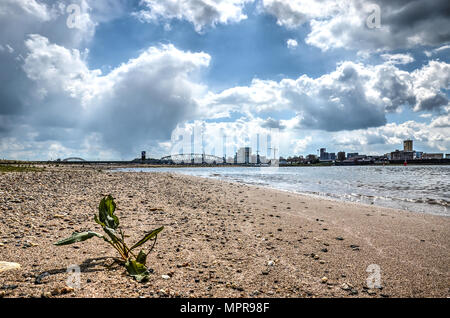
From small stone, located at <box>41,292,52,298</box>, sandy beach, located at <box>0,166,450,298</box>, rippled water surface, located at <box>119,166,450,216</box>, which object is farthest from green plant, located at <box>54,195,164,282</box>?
rippled water surface, located at <box>119,166,450,216</box>

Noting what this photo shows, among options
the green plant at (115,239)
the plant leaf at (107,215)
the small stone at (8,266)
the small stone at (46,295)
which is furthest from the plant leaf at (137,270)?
the small stone at (8,266)

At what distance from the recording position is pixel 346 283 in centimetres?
405

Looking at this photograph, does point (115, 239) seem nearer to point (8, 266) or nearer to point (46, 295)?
point (46, 295)

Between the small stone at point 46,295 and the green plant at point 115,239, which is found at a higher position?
the green plant at point 115,239

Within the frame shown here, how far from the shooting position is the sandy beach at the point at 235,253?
3.70 metres

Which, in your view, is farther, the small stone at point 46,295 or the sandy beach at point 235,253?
the sandy beach at point 235,253

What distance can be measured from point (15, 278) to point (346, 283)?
17.0ft

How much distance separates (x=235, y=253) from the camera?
5.42 m

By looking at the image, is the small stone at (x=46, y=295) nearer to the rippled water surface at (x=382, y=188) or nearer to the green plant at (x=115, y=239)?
the green plant at (x=115, y=239)

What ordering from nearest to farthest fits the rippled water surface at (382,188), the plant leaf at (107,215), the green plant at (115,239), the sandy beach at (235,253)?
the sandy beach at (235,253) < the green plant at (115,239) < the plant leaf at (107,215) < the rippled water surface at (382,188)

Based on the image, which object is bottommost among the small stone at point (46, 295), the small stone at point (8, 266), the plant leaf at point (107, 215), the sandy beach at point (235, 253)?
the sandy beach at point (235, 253)

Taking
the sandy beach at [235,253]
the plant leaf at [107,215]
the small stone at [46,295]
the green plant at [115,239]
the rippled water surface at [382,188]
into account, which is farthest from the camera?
the rippled water surface at [382,188]

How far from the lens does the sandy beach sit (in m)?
3.70
